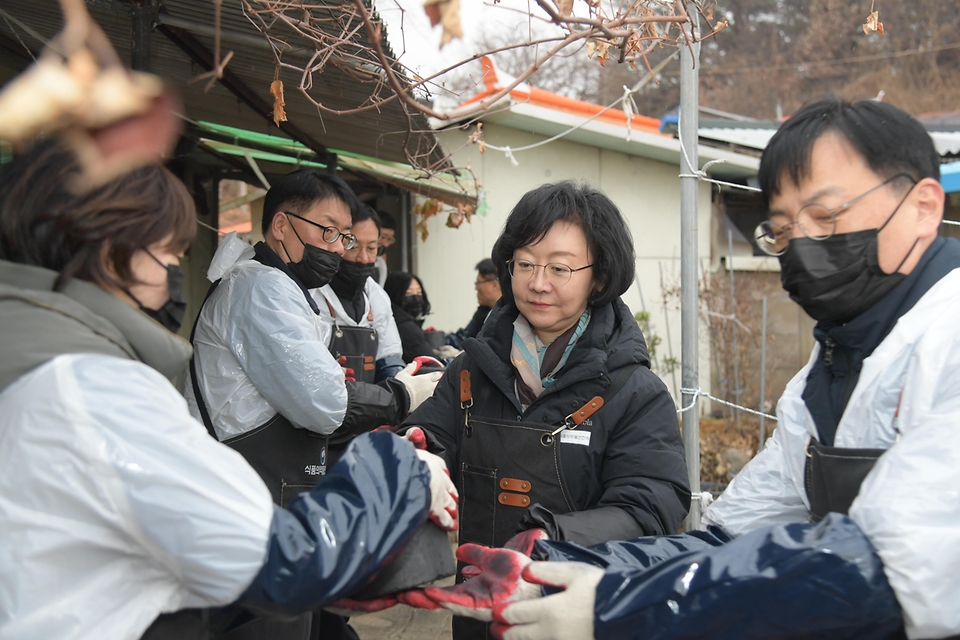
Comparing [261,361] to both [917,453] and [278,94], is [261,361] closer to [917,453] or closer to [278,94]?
[278,94]

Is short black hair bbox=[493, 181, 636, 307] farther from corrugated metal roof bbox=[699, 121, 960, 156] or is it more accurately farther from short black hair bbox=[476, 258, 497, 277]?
corrugated metal roof bbox=[699, 121, 960, 156]

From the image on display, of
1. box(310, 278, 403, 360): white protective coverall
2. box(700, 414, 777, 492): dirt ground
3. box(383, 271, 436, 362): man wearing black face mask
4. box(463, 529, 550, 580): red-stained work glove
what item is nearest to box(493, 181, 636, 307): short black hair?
box(463, 529, 550, 580): red-stained work glove

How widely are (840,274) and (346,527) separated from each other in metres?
1.23

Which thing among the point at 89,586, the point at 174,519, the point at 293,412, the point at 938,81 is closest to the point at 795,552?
the point at 174,519

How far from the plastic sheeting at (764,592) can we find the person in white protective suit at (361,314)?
2.46 metres

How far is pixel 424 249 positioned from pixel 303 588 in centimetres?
708

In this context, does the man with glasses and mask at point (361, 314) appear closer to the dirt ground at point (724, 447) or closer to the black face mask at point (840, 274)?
the black face mask at point (840, 274)

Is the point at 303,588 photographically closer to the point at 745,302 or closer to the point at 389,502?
the point at 389,502

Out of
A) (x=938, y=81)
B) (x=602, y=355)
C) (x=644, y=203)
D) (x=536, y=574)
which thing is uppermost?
(x=938, y=81)

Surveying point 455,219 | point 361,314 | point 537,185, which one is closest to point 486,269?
point 455,219

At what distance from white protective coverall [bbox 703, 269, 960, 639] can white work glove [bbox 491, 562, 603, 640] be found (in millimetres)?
579

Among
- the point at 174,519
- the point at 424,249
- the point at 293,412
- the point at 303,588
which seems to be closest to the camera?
the point at 174,519

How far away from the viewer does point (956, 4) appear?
722 inches

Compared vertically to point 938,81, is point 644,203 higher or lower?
lower
